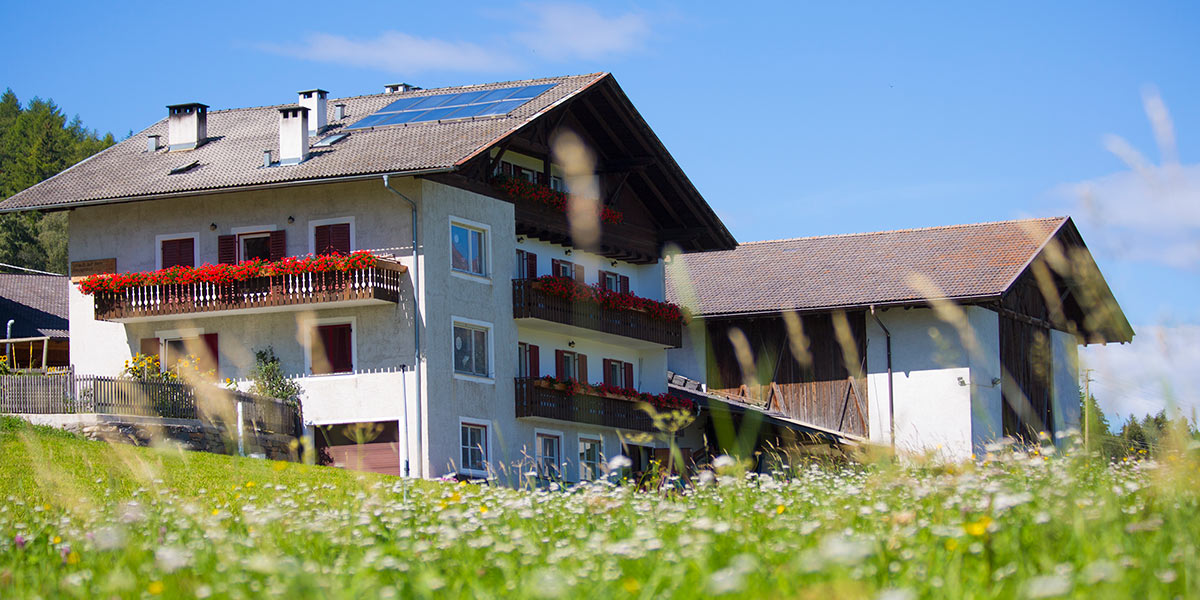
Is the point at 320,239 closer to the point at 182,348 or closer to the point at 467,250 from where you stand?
the point at 467,250

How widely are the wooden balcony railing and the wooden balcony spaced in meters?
4.35

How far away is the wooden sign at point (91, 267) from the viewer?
32219 millimetres

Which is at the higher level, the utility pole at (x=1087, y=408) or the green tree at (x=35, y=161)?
the green tree at (x=35, y=161)

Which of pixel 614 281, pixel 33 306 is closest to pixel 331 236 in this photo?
pixel 614 281

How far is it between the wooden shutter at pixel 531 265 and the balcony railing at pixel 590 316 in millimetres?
1131

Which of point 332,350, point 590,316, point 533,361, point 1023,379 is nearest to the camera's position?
point 332,350

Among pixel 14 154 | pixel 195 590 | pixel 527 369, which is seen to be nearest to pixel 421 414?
pixel 527 369

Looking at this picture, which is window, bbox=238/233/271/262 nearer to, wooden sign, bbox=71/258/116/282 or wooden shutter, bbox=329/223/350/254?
wooden shutter, bbox=329/223/350/254

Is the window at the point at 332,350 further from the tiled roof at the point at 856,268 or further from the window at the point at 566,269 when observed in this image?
the tiled roof at the point at 856,268

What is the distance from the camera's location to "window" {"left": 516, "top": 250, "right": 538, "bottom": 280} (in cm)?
3409

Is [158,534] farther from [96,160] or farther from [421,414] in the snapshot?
[96,160]

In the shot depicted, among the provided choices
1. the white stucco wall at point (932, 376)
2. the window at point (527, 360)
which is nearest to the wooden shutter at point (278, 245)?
the window at point (527, 360)

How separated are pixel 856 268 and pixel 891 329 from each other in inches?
107

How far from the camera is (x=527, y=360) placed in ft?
112
